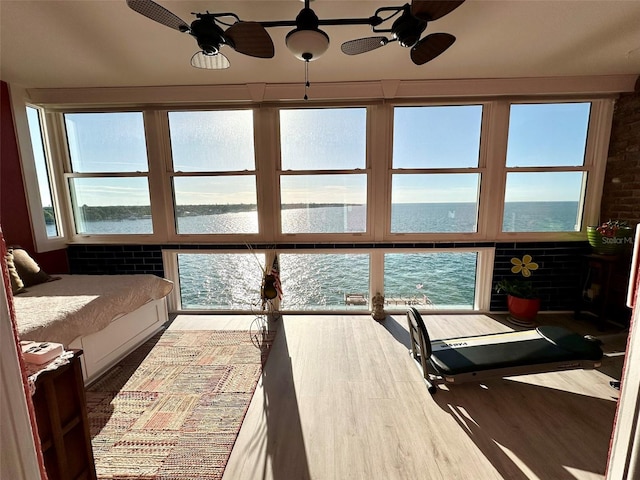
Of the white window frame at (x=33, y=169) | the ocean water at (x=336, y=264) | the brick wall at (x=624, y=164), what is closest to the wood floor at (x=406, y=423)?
the ocean water at (x=336, y=264)

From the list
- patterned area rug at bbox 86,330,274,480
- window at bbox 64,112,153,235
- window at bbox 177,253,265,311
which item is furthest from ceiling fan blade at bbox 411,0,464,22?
window at bbox 64,112,153,235

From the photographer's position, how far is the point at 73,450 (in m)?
1.30

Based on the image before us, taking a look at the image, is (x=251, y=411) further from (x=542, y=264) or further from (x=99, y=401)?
(x=542, y=264)

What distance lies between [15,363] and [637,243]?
56.5 inches

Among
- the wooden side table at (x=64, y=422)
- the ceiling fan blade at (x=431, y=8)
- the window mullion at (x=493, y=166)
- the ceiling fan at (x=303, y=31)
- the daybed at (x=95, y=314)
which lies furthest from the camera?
the window mullion at (x=493, y=166)

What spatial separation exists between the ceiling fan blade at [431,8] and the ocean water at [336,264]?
7.25 feet

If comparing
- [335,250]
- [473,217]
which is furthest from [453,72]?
[335,250]

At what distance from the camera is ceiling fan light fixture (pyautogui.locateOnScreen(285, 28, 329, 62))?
1561 millimetres

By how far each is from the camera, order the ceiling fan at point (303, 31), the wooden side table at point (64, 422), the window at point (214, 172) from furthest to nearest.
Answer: the window at point (214, 172)
the ceiling fan at point (303, 31)
the wooden side table at point (64, 422)

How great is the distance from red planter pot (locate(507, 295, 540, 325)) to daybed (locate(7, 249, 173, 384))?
410cm

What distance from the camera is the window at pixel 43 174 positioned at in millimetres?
3373

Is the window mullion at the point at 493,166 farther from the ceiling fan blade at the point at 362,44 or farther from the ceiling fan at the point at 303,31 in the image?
the ceiling fan blade at the point at 362,44

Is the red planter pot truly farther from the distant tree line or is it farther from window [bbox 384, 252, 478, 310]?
the distant tree line

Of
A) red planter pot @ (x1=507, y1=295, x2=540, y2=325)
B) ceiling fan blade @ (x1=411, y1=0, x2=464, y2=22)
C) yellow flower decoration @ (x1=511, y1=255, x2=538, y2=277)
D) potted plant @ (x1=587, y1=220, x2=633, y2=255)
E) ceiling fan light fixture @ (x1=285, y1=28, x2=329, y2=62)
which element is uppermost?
ceiling fan blade @ (x1=411, y1=0, x2=464, y2=22)
